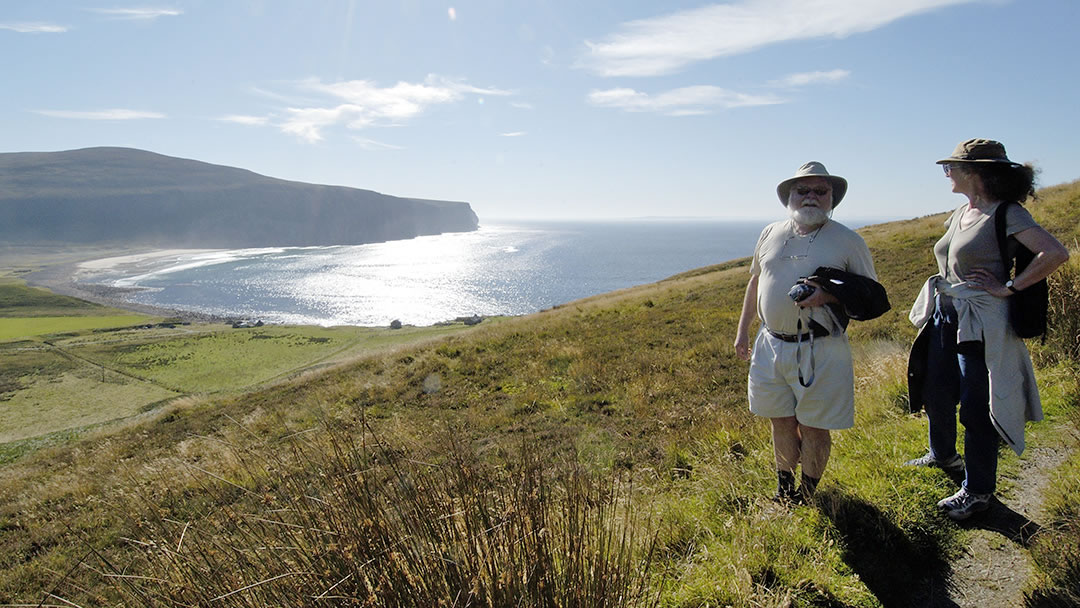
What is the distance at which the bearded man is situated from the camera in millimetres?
3217

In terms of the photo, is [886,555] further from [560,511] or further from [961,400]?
[560,511]

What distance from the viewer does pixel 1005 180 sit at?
10.4 feet

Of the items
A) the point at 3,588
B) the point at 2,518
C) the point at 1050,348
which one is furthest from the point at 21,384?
the point at 1050,348

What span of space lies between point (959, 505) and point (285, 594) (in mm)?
3828

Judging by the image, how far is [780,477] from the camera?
3.73 metres

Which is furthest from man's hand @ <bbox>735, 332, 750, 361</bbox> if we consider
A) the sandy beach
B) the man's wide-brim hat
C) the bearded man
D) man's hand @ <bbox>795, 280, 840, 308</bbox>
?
the sandy beach

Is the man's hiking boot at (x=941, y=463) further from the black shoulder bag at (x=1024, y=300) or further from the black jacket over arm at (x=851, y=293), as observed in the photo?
the black jacket over arm at (x=851, y=293)

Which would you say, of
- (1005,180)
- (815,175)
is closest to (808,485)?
(815,175)

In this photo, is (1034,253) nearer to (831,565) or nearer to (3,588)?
(831,565)

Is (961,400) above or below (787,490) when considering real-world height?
above

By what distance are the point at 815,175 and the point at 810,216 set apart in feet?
0.86

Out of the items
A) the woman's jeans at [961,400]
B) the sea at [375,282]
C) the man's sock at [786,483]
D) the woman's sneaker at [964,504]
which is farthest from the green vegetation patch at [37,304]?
the woman's sneaker at [964,504]

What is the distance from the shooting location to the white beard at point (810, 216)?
3.30 m

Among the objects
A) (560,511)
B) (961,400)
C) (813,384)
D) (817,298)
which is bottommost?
(560,511)
